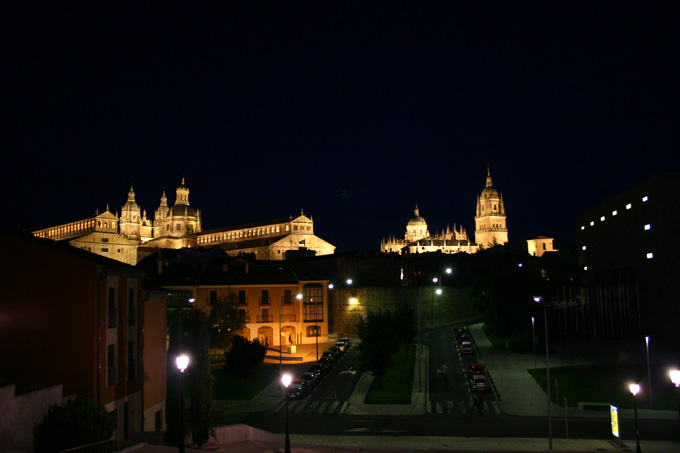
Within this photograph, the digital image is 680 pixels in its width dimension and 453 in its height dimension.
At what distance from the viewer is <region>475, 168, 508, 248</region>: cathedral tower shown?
19138 centimetres

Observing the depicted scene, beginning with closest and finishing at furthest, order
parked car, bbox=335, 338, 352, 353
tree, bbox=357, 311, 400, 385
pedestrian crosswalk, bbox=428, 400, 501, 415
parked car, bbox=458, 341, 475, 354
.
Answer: pedestrian crosswalk, bbox=428, 400, 501, 415 → tree, bbox=357, 311, 400, 385 → parked car, bbox=458, 341, 475, 354 → parked car, bbox=335, 338, 352, 353

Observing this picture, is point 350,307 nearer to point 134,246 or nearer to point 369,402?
point 369,402

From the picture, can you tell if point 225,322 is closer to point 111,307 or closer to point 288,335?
point 288,335

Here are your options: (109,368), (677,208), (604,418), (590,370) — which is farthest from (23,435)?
(677,208)

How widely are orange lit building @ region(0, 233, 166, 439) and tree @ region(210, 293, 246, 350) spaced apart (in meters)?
26.4

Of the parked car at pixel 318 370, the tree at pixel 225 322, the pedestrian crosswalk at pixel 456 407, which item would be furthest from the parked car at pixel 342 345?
the pedestrian crosswalk at pixel 456 407

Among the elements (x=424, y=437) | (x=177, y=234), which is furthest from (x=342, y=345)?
(x=177, y=234)

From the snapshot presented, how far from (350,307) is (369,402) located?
32.5m

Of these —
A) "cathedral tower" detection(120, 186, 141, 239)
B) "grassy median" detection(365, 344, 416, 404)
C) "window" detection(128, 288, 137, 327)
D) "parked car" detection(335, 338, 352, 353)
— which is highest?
"cathedral tower" detection(120, 186, 141, 239)

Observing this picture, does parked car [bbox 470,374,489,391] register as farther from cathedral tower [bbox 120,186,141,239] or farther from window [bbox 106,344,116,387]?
cathedral tower [bbox 120,186,141,239]

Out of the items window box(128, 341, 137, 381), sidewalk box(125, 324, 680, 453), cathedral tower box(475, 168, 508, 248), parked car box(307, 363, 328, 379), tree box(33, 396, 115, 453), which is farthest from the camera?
cathedral tower box(475, 168, 508, 248)

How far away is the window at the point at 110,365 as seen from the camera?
20.2m

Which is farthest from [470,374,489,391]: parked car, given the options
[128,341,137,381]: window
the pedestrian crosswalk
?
[128,341,137,381]: window

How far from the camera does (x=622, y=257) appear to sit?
5819 cm
